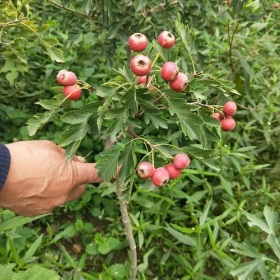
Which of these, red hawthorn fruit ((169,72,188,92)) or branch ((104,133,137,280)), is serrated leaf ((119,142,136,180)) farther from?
red hawthorn fruit ((169,72,188,92))

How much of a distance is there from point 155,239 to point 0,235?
894 mm

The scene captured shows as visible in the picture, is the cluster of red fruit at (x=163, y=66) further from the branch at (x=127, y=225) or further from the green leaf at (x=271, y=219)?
the green leaf at (x=271, y=219)

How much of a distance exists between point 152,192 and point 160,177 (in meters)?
1.19

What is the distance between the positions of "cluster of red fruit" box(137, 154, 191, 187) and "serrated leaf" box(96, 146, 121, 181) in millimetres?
99

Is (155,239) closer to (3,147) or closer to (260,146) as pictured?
(260,146)

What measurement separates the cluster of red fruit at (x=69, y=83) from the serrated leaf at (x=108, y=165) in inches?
8.7

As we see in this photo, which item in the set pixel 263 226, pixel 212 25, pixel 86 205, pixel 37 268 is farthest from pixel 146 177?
pixel 212 25

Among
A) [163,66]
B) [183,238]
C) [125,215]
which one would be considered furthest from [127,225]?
[163,66]

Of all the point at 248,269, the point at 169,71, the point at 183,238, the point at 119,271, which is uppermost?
the point at 169,71

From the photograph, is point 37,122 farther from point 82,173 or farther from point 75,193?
point 75,193

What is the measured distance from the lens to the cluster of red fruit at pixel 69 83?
130 centimetres

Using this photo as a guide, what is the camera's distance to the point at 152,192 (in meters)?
2.43

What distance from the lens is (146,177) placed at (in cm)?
127

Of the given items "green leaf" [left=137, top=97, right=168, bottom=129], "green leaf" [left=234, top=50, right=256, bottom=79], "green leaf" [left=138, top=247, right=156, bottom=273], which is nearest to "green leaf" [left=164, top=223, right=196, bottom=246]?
"green leaf" [left=138, top=247, right=156, bottom=273]
